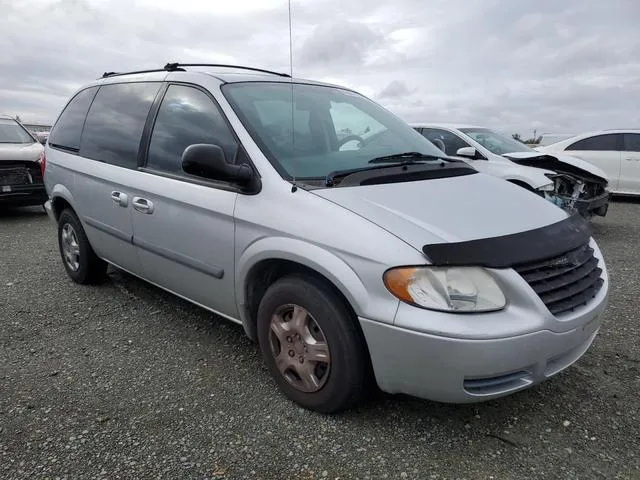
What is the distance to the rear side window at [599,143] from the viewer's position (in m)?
10.1

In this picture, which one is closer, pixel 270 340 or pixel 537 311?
pixel 537 311

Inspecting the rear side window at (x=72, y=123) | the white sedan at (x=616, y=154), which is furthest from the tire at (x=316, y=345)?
the white sedan at (x=616, y=154)

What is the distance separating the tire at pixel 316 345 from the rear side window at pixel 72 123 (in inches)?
106

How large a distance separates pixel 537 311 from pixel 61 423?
2331 mm

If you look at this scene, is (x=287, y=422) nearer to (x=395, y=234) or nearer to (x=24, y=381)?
(x=395, y=234)

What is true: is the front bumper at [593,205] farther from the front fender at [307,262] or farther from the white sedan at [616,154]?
the front fender at [307,262]

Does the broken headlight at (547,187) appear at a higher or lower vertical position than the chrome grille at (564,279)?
lower

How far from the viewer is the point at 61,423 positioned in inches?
102

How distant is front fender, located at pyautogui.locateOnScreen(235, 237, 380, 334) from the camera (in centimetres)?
225

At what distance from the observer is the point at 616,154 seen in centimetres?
999

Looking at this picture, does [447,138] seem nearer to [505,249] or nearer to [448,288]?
[505,249]

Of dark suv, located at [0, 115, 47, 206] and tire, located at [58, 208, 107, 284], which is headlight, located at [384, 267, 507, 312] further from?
dark suv, located at [0, 115, 47, 206]

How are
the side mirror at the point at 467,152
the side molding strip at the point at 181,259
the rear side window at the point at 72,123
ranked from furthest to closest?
the side mirror at the point at 467,152 → the rear side window at the point at 72,123 → the side molding strip at the point at 181,259

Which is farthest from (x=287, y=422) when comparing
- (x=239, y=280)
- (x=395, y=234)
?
(x=395, y=234)
